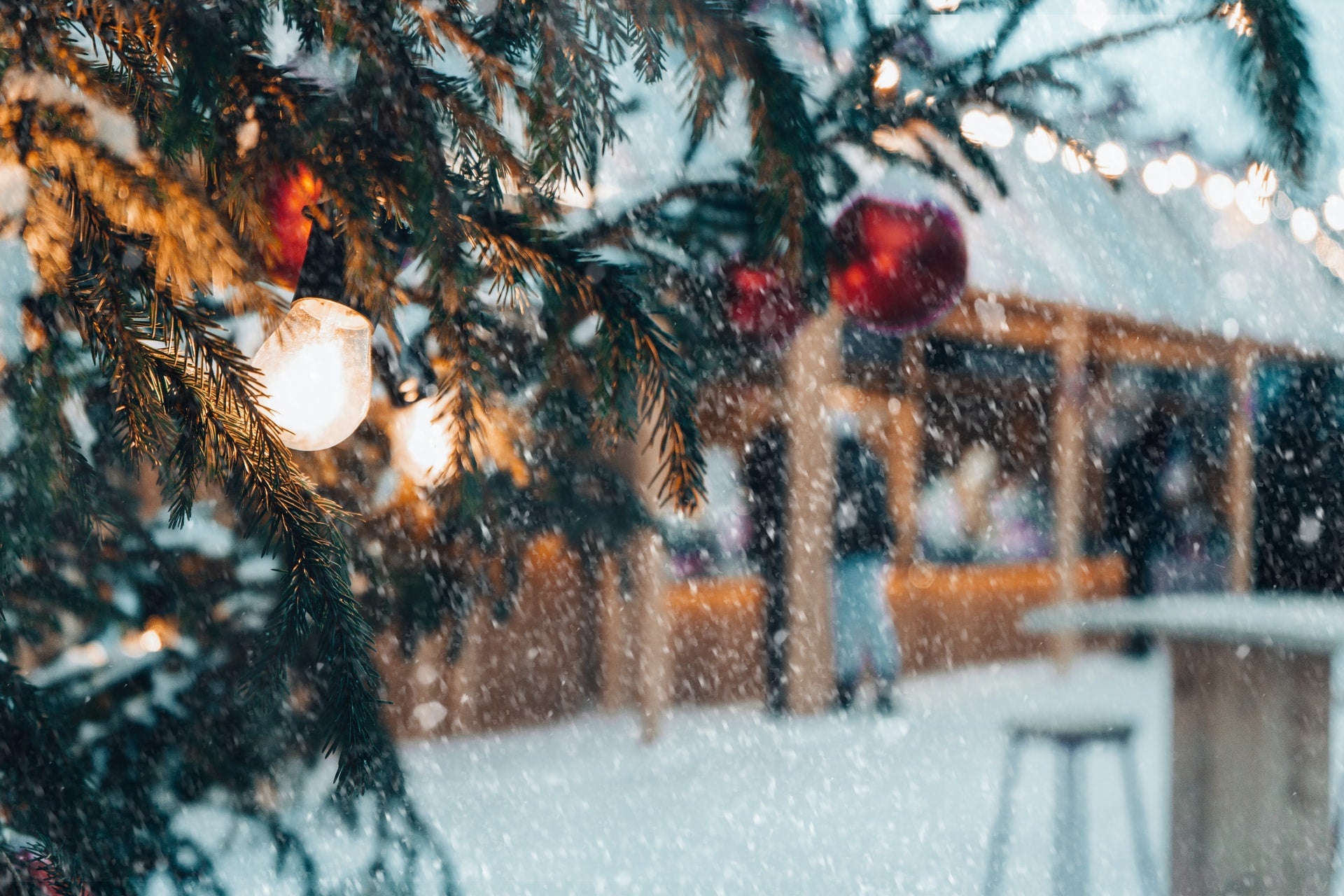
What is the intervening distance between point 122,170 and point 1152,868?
3.66 metres

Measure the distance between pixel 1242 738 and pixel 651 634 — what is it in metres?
2.96

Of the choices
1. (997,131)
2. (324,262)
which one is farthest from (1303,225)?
(324,262)

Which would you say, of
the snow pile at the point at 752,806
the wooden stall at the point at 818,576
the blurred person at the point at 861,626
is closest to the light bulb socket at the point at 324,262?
the snow pile at the point at 752,806

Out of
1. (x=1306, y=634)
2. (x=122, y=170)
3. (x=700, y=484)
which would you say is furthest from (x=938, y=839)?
(x=122, y=170)

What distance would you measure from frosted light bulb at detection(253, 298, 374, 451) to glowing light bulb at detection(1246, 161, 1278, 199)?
1.09 metres

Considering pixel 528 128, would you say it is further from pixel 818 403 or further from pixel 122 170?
pixel 818 403

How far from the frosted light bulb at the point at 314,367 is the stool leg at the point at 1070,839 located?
2786 millimetres

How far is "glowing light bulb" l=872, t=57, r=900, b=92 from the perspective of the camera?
1647 mm

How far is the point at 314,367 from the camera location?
87 centimetres

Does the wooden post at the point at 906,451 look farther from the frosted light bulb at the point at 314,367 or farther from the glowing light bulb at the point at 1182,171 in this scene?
the frosted light bulb at the point at 314,367

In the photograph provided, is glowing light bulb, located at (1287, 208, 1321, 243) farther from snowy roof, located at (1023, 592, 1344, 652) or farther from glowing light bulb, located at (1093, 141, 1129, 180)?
glowing light bulb, located at (1093, 141, 1129, 180)

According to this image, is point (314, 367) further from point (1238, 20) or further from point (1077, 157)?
point (1077, 157)

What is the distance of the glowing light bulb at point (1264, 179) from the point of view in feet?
4.20

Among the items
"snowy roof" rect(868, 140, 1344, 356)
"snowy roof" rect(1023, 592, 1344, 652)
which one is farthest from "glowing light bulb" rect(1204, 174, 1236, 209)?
"snowy roof" rect(1023, 592, 1344, 652)
